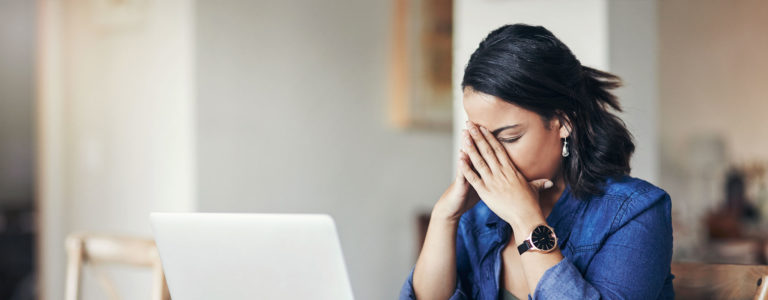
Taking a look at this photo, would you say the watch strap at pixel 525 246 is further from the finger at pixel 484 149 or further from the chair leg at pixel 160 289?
the chair leg at pixel 160 289

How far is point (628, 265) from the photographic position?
1.21 metres

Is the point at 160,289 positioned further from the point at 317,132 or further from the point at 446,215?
the point at 317,132

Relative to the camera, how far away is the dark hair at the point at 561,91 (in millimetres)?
1273

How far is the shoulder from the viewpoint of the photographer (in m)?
1.25

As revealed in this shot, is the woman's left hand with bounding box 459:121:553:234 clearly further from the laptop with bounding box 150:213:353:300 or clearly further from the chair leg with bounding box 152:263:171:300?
the chair leg with bounding box 152:263:171:300

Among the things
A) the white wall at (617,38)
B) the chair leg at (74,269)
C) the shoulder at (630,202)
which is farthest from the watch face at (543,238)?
the white wall at (617,38)

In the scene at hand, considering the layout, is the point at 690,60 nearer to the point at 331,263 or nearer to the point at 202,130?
the point at 202,130

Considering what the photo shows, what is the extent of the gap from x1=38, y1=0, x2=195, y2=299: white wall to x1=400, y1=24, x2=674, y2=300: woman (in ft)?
5.06

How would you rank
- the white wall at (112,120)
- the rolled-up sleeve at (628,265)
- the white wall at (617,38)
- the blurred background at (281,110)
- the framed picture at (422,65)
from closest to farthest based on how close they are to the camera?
the rolled-up sleeve at (628,265)
the white wall at (617,38)
the blurred background at (281,110)
the white wall at (112,120)
the framed picture at (422,65)

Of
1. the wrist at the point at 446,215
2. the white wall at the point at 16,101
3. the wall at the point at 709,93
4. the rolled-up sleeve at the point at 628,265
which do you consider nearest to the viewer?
the rolled-up sleeve at the point at 628,265

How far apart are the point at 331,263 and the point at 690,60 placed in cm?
449

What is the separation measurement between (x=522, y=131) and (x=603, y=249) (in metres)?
→ 0.25

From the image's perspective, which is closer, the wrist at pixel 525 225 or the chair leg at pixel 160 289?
the wrist at pixel 525 225

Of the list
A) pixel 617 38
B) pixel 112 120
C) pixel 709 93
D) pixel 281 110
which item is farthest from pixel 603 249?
A: pixel 709 93
